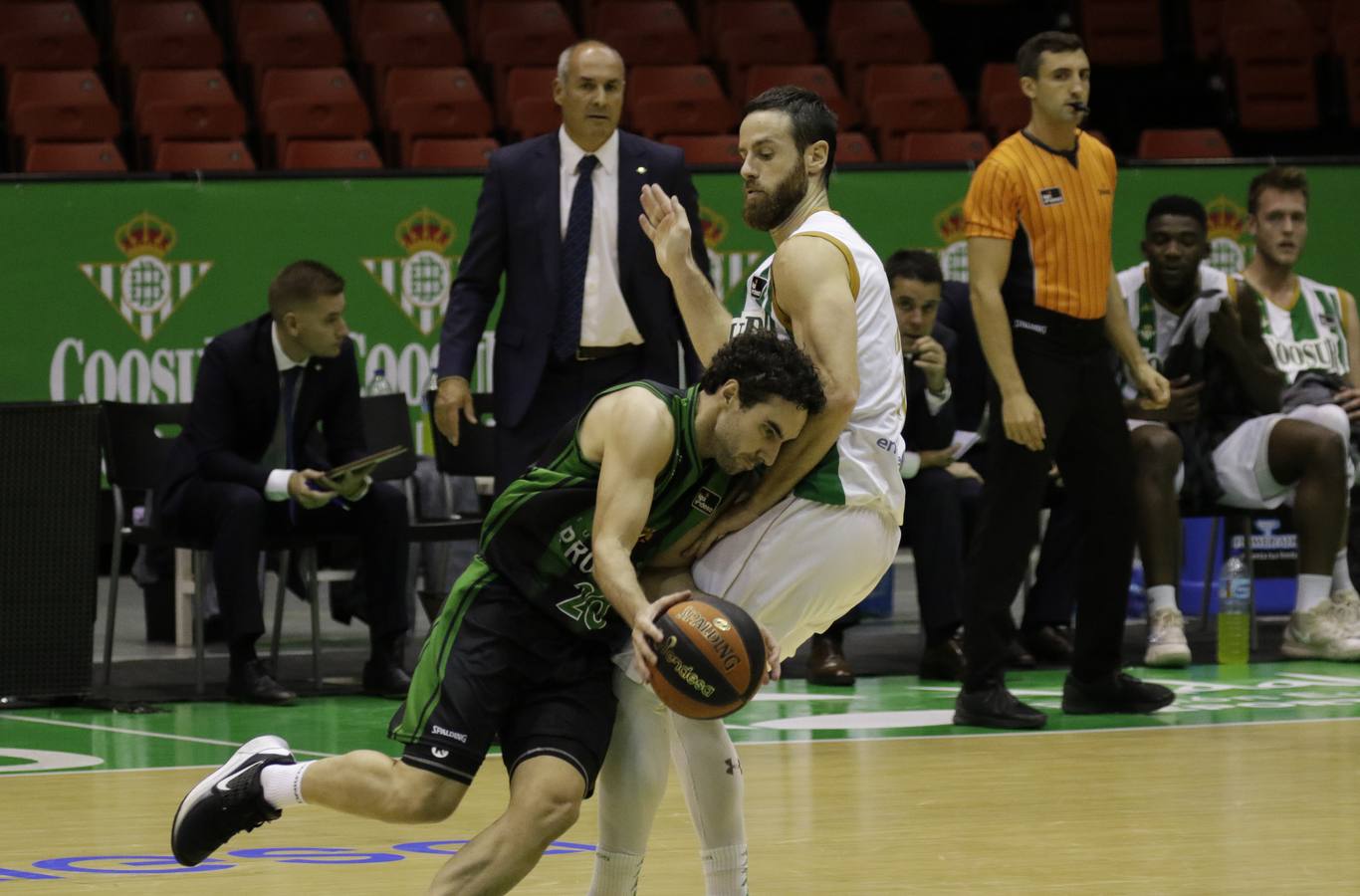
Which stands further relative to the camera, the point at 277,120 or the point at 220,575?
the point at 277,120

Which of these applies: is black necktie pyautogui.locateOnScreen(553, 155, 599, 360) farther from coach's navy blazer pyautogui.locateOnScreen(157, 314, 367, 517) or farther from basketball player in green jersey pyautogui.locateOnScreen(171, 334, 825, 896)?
basketball player in green jersey pyautogui.locateOnScreen(171, 334, 825, 896)

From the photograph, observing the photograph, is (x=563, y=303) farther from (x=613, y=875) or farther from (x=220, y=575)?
(x=613, y=875)

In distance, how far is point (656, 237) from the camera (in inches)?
190

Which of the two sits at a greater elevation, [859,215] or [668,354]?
[859,215]

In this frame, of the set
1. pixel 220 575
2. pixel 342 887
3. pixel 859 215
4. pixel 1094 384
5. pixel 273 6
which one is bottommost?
pixel 342 887

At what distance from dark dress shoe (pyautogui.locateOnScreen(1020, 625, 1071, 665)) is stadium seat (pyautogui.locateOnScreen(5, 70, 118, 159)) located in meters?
6.18

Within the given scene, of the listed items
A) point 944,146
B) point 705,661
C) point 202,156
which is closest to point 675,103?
point 944,146

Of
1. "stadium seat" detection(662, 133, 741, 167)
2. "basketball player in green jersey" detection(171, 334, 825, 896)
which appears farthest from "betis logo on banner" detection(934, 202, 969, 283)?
"basketball player in green jersey" detection(171, 334, 825, 896)

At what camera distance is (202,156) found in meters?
11.6

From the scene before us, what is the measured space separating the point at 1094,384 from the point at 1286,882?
2.30 metres

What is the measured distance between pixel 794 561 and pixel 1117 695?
113 inches

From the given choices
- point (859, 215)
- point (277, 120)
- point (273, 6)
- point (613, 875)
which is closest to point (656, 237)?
point (613, 875)

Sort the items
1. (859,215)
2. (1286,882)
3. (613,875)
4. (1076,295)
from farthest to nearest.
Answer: (859,215), (1076,295), (1286,882), (613,875)

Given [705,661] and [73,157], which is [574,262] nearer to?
[705,661]
